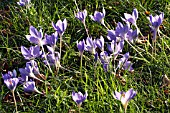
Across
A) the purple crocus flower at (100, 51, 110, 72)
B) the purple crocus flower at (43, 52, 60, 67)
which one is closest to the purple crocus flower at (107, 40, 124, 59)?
the purple crocus flower at (100, 51, 110, 72)

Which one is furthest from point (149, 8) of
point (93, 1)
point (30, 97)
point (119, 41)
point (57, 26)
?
point (30, 97)

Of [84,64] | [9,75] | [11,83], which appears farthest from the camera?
[84,64]

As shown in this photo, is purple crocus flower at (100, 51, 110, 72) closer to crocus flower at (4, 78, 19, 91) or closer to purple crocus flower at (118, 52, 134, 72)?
purple crocus flower at (118, 52, 134, 72)

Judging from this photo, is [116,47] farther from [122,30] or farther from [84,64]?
[84,64]

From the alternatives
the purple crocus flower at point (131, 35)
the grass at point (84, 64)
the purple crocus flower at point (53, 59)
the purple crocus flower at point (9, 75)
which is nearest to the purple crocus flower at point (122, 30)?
the purple crocus flower at point (131, 35)

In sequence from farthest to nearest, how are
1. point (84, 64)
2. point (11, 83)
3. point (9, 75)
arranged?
1. point (84, 64)
2. point (9, 75)
3. point (11, 83)

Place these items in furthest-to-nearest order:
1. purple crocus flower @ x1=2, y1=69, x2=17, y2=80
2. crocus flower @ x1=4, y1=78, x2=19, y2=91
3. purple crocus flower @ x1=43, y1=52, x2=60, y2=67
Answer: purple crocus flower @ x1=43, y1=52, x2=60, y2=67 < purple crocus flower @ x1=2, y1=69, x2=17, y2=80 < crocus flower @ x1=4, y1=78, x2=19, y2=91

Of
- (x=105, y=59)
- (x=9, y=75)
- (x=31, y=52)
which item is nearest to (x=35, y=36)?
(x=31, y=52)

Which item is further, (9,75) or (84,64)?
(84,64)

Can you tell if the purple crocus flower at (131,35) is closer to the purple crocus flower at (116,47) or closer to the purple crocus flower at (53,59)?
the purple crocus flower at (116,47)

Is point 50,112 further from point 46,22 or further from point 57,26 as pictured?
point 46,22
